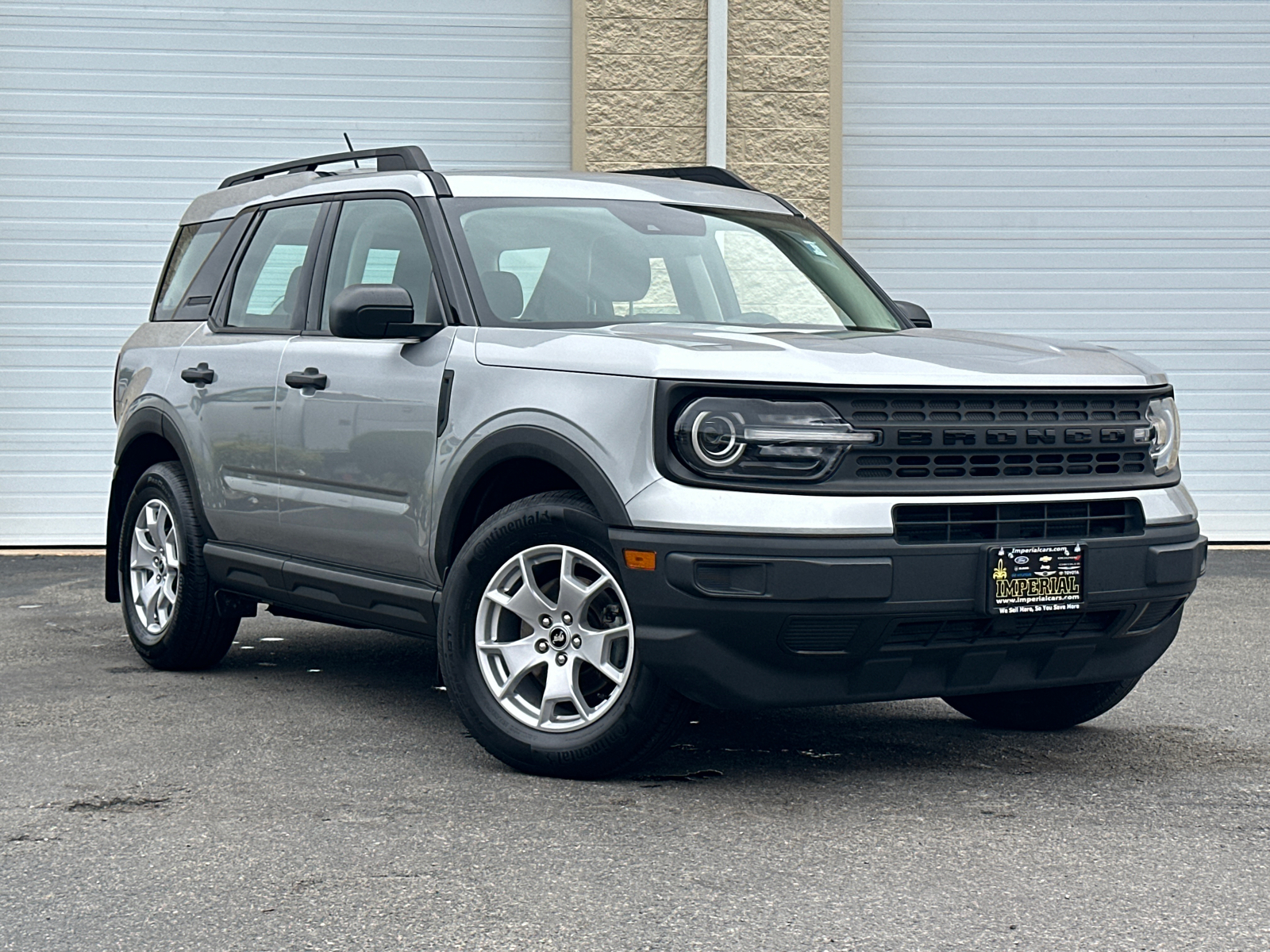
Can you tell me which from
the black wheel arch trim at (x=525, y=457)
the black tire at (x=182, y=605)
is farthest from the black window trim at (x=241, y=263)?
the black wheel arch trim at (x=525, y=457)

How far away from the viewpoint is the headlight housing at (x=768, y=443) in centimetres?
438

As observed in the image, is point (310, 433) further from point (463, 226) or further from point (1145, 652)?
point (1145, 652)

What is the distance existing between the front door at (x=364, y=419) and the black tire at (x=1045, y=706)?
74.6 inches

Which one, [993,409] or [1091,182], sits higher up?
[1091,182]

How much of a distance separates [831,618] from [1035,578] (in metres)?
0.60

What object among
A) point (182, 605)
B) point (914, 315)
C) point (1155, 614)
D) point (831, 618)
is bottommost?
point (182, 605)

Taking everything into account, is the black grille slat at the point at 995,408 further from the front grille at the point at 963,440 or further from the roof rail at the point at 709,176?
the roof rail at the point at 709,176

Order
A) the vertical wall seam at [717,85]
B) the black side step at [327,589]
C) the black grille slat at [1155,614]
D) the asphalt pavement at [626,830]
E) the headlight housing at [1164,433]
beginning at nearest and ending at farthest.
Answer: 1. the asphalt pavement at [626,830]
2. the black grille slat at [1155,614]
3. the headlight housing at [1164,433]
4. the black side step at [327,589]
5. the vertical wall seam at [717,85]

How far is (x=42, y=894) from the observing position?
374 cm

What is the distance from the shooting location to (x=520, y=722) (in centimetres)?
485

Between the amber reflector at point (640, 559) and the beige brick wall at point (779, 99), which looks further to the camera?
the beige brick wall at point (779, 99)

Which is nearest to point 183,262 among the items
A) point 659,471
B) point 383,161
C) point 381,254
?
point 383,161

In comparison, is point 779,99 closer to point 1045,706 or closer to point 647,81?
point 647,81

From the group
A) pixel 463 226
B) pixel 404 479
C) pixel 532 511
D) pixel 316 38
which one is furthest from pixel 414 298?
pixel 316 38
